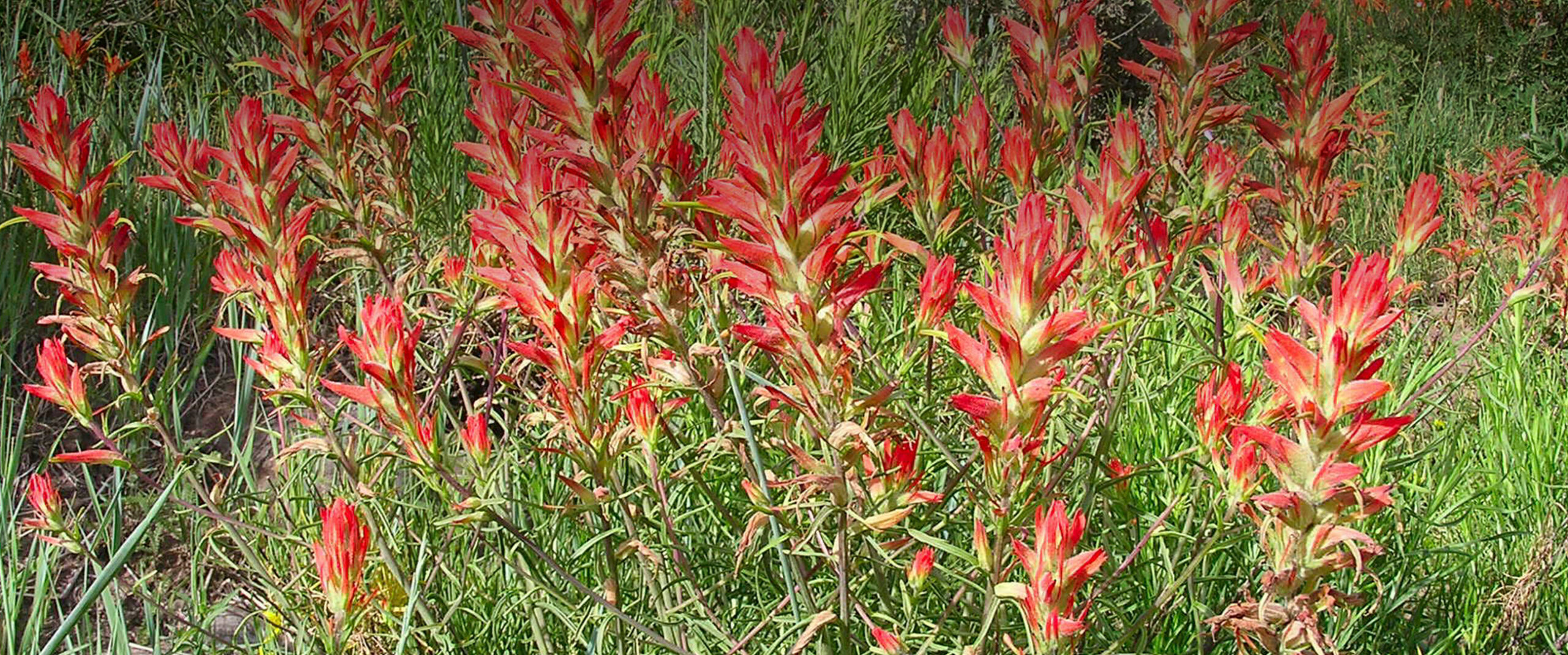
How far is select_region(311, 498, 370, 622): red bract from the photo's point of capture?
1.42 metres

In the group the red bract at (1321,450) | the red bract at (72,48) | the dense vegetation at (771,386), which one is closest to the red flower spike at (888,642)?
the dense vegetation at (771,386)

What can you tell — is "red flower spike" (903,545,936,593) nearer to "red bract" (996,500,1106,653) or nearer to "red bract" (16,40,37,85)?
"red bract" (996,500,1106,653)

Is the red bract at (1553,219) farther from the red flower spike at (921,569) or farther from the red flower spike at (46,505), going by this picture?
the red flower spike at (46,505)

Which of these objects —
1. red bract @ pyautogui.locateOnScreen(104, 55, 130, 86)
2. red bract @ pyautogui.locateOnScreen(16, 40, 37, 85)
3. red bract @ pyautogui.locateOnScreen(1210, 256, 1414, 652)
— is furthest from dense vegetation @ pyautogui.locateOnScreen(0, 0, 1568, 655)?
red bract @ pyautogui.locateOnScreen(104, 55, 130, 86)

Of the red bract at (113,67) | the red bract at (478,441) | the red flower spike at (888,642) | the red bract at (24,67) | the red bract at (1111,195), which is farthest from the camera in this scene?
the red bract at (113,67)

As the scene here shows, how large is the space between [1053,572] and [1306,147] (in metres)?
1.01

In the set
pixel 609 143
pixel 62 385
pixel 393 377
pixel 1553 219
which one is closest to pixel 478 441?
pixel 393 377

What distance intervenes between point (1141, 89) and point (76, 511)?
619 centimetres

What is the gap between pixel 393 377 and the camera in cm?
127

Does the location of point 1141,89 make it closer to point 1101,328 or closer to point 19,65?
point 19,65

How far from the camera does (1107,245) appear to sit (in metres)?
1.69

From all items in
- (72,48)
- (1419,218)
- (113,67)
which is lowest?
(113,67)

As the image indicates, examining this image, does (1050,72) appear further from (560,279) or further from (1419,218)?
(560,279)

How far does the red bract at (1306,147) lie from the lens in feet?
5.89
